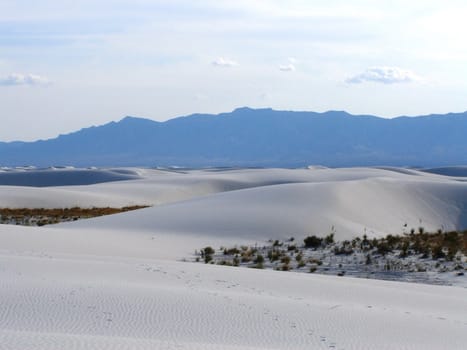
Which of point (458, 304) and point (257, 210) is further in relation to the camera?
point (257, 210)

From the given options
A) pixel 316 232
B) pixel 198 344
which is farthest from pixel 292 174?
pixel 198 344

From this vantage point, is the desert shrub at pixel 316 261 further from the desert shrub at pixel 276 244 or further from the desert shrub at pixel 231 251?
the desert shrub at pixel 276 244

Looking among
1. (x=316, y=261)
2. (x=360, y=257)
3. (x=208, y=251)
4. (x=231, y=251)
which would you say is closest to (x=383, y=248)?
(x=360, y=257)

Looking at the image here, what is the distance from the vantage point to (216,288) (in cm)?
924

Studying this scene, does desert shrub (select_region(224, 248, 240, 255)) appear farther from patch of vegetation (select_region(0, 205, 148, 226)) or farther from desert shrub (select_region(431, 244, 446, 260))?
patch of vegetation (select_region(0, 205, 148, 226))

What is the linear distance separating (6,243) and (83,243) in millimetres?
1724

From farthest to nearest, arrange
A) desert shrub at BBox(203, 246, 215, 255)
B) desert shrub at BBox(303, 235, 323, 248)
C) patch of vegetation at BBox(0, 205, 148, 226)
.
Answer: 1. patch of vegetation at BBox(0, 205, 148, 226)
2. desert shrub at BBox(303, 235, 323, 248)
3. desert shrub at BBox(203, 246, 215, 255)

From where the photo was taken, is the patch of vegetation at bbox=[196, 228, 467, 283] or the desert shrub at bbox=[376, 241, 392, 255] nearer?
the patch of vegetation at bbox=[196, 228, 467, 283]

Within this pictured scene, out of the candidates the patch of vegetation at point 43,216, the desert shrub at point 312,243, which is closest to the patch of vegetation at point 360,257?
the desert shrub at point 312,243

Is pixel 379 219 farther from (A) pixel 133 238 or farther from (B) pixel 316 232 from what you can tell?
(A) pixel 133 238

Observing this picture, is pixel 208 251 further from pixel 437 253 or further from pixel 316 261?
pixel 437 253

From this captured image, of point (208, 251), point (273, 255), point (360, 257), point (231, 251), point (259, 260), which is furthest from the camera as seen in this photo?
point (231, 251)

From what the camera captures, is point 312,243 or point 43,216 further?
point 43,216

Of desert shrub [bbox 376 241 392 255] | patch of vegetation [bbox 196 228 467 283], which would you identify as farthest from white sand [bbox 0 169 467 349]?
desert shrub [bbox 376 241 392 255]
